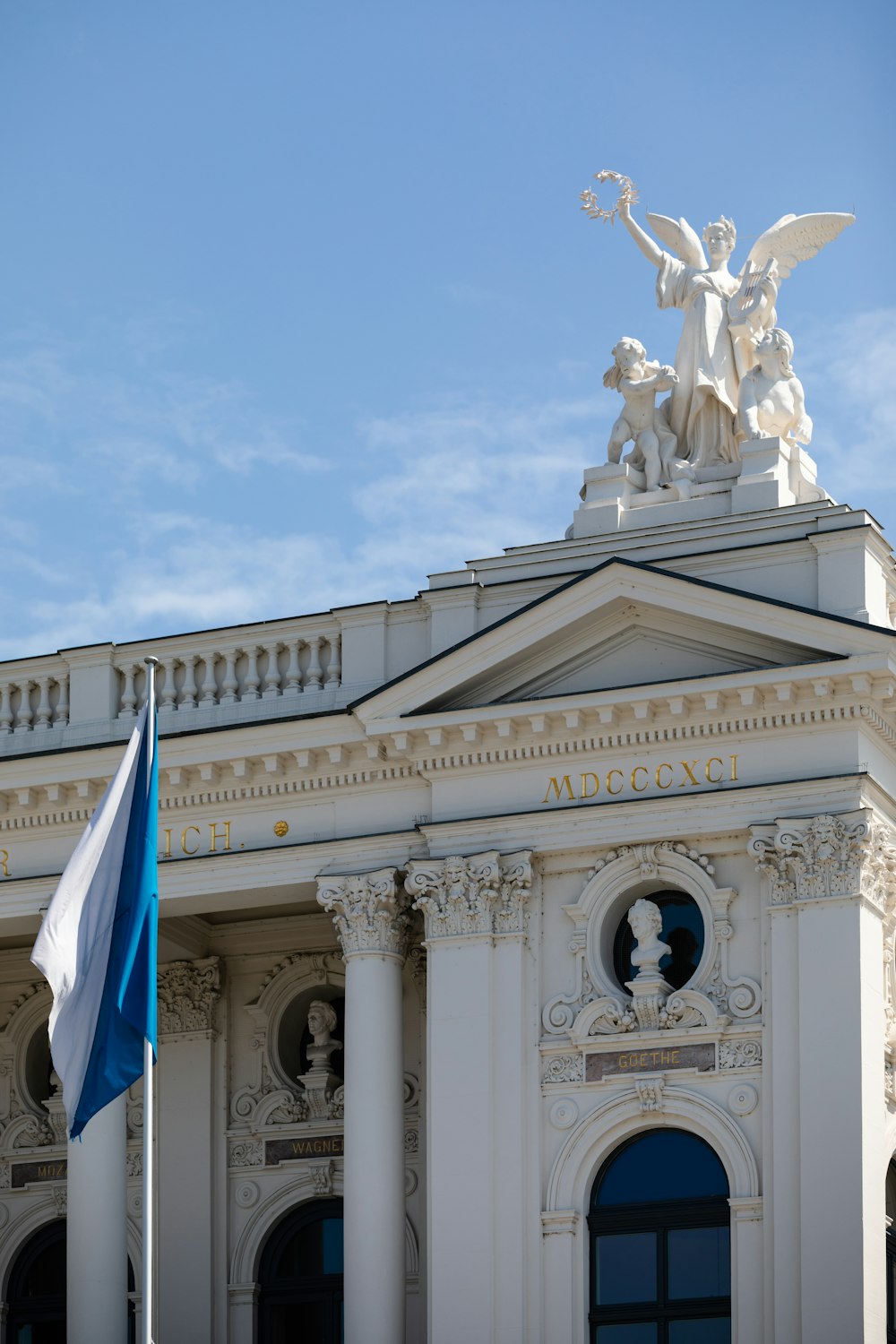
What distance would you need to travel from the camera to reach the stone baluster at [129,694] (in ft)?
115

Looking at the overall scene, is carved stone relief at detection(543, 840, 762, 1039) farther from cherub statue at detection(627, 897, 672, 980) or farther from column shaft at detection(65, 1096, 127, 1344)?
column shaft at detection(65, 1096, 127, 1344)

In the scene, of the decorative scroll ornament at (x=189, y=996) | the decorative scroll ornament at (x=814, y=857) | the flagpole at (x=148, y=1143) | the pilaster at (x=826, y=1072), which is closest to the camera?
the flagpole at (x=148, y=1143)

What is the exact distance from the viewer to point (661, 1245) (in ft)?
103

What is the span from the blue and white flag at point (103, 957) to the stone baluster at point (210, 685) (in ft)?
22.3

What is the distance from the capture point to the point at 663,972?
105 ft

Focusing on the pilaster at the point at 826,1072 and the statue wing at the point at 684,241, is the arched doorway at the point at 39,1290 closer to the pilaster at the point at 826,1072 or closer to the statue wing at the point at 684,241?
the pilaster at the point at 826,1072

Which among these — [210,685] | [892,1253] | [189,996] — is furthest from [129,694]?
[892,1253]

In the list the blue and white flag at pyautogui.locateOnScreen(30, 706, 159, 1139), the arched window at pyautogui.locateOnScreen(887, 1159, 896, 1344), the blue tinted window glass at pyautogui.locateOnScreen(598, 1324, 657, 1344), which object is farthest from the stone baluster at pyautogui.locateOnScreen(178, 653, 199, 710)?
the arched window at pyautogui.locateOnScreen(887, 1159, 896, 1344)

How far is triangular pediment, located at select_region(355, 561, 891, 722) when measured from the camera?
31500mm

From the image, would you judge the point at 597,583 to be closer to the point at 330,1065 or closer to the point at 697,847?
the point at 697,847

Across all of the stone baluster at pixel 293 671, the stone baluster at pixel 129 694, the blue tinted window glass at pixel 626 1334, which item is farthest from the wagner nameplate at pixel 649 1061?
the stone baluster at pixel 129 694

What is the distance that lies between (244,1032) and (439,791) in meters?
4.75

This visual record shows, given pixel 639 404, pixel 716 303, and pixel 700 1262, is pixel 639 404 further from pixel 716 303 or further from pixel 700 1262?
pixel 700 1262

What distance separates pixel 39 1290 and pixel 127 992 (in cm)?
1056
